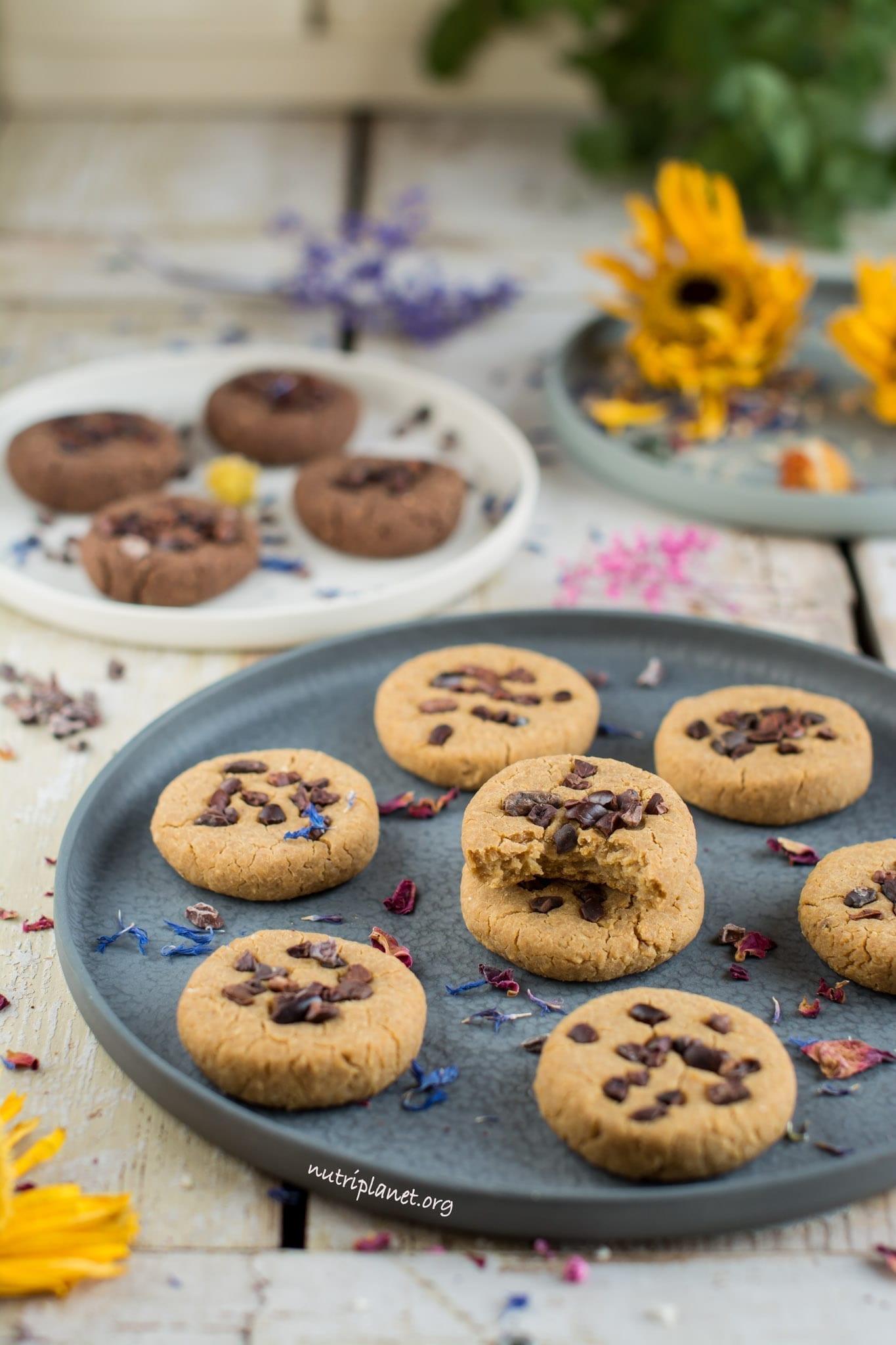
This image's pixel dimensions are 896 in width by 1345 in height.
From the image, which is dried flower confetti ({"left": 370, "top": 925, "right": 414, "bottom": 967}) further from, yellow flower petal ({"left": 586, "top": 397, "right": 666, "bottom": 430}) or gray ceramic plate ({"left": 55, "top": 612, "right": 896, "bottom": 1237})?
yellow flower petal ({"left": 586, "top": 397, "right": 666, "bottom": 430})

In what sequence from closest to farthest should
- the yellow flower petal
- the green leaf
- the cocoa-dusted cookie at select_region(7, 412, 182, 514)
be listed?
1. the cocoa-dusted cookie at select_region(7, 412, 182, 514)
2. the yellow flower petal
3. the green leaf

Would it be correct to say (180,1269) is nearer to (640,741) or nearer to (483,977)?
(483,977)

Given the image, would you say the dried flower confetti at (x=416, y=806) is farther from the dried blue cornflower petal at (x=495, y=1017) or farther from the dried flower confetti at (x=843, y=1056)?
the dried flower confetti at (x=843, y=1056)

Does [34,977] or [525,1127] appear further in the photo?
[34,977]

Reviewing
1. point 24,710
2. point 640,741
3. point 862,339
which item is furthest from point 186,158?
point 640,741

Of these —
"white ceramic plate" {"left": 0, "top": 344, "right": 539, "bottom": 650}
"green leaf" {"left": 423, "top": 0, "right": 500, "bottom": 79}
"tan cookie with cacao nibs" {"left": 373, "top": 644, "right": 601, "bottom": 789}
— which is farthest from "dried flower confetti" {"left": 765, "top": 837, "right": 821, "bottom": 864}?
"green leaf" {"left": 423, "top": 0, "right": 500, "bottom": 79}

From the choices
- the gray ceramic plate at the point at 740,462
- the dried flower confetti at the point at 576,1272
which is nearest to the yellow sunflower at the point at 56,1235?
the dried flower confetti at the point at 576,1272
